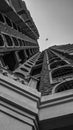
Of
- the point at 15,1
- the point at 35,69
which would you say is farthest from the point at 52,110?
the point at 15,1

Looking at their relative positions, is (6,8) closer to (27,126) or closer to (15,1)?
(15,1)

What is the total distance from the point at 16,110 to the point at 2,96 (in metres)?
0.36

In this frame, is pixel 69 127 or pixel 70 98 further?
pixel 70 98

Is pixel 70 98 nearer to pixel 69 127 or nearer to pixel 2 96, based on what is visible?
pixel 69 127

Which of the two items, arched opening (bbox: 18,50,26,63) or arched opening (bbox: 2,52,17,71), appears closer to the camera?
arched opening (bbox: 2,52,17,71)

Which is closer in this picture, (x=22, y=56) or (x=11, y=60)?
(x=11, y=60)

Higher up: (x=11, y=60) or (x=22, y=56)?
(x=11, y=60)

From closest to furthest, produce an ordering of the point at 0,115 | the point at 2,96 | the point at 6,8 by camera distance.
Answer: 1. the point at 0,115
2. the point at 2,96
3. the point at 6,8

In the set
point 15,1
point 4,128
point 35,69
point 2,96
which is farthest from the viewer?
point 15,1

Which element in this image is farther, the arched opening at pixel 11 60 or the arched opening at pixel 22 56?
the arched opening at pixel 22 56

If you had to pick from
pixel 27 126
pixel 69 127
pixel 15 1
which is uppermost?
pixel 15 1

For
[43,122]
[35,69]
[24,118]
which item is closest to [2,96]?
[24,118]

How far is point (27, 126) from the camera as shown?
9.09 feet

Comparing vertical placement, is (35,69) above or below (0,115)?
below
